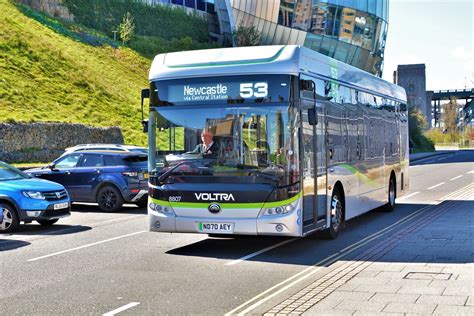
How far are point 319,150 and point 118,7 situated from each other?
174 feet

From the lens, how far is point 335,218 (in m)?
11.7

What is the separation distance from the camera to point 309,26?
198ft

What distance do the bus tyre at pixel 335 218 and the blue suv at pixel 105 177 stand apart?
6874 millimetres

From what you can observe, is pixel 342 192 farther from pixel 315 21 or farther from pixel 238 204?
pixel 315 21

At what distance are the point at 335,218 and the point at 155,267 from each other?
3.62m

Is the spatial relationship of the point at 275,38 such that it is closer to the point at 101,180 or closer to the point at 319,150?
the point at 101,180

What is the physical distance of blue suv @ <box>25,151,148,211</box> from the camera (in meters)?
17.4

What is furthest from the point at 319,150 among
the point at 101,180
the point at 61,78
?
the point at 61,78

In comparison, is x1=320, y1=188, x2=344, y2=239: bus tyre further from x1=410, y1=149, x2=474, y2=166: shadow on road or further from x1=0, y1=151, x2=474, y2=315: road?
x1=410, y1=149, x2=474, y2=166: shadow on road

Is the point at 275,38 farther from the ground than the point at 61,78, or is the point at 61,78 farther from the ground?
the point at 275,38

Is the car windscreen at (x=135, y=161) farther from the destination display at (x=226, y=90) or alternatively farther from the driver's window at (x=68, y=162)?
the destination display at (x=226, y=90)

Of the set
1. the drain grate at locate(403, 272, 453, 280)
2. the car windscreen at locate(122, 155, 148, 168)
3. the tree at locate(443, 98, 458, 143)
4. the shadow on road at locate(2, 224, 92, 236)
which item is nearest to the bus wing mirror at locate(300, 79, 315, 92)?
the drain grate at locate(403, 272, 453, 280)

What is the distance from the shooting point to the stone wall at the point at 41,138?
30453mm

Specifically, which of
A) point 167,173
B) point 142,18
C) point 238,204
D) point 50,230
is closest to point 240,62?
point 167,173
